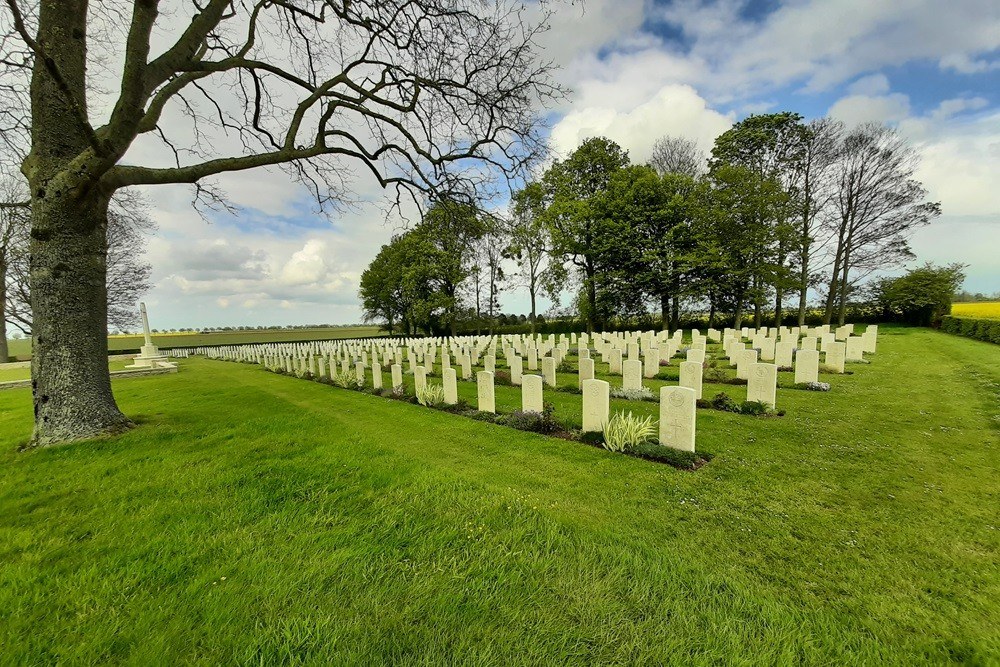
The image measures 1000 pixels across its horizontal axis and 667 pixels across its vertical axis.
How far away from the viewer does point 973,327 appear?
15.6m

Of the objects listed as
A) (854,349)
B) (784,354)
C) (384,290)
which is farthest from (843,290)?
(384,290)

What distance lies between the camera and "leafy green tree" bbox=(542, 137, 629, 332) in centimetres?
2589

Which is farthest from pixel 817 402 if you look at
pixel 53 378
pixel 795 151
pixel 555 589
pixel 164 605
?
pixel 795 151

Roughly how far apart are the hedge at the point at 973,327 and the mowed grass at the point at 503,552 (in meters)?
14.0

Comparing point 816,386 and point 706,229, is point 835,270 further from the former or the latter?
point 816,386

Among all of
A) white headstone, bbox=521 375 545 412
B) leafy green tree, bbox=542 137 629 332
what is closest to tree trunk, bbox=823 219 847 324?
leafy green tree, bbox=542 137 629 332

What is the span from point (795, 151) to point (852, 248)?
6820 mm

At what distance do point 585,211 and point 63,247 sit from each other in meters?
24.4

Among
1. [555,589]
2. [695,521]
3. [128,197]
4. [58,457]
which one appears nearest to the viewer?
[555,589]

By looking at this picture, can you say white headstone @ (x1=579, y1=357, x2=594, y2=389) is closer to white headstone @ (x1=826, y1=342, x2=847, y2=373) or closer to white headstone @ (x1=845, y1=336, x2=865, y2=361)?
white headstone @ (x1=826, y1=342, x2=847, y2=373)

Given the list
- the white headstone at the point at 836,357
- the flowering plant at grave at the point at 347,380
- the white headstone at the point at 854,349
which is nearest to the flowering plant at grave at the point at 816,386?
the white headstone at the point at 836,357

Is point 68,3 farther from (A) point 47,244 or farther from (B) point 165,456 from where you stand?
(B) point 165,456

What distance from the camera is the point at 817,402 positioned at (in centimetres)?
713

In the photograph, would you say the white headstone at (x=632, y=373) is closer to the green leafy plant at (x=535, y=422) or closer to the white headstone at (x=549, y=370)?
the white headstone at (x=549, y=370)
